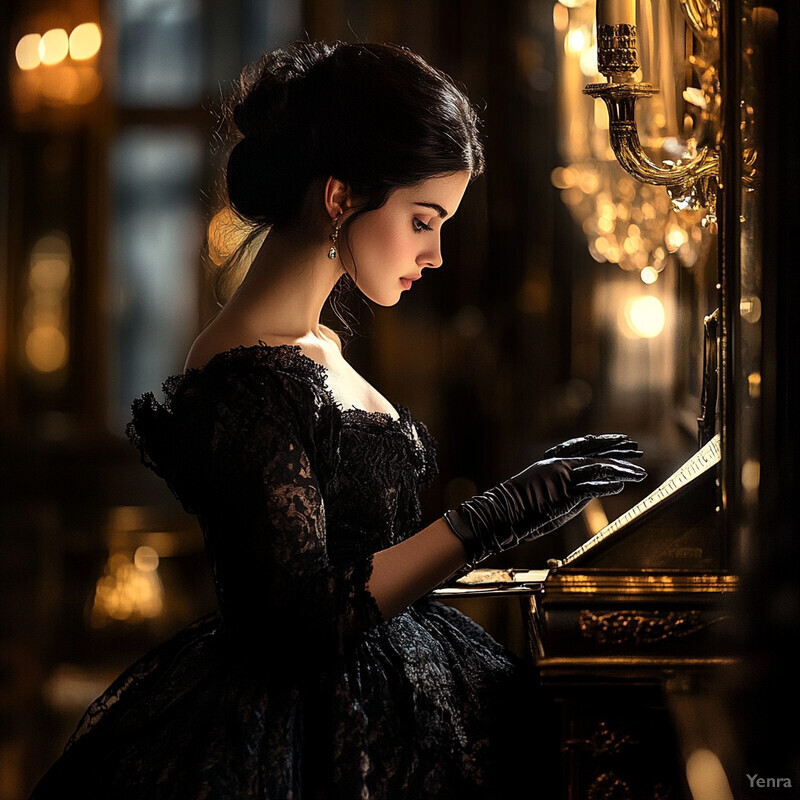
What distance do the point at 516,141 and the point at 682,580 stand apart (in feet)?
7.98

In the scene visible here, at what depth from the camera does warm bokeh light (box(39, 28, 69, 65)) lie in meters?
3.16

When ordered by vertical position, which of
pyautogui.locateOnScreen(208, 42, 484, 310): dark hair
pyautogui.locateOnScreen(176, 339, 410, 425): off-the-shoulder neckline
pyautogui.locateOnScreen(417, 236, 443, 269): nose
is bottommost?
pyautogui.locateOnScreen(176, 339, 410, 425): off-the-shoulder neckline

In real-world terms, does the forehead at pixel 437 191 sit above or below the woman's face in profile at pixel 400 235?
above

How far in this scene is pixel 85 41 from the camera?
3207 millimetres

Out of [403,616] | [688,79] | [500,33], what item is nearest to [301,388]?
[403,616]

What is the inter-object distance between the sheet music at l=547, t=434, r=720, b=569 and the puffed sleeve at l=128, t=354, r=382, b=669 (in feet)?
0.67

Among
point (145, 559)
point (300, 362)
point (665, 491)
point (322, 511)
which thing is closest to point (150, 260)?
point (145, 559)

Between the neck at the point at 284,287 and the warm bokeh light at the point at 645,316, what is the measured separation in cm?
146

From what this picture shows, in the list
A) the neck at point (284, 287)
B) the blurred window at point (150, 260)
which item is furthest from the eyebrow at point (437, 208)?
the blurred window at point (150, 260)

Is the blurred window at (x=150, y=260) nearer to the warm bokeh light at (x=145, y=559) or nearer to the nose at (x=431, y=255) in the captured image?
the warm bokeh light at (x=145, y=559)

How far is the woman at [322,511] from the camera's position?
0.99 metres

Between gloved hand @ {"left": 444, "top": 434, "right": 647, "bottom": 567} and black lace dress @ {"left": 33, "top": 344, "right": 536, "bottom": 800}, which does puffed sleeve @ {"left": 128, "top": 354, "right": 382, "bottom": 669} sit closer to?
black lace dress @ {"left": 33, "top": 344, "right": 536, "bottom": 800}

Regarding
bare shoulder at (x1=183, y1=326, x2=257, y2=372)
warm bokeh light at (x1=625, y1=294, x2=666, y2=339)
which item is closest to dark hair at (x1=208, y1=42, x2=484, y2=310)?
bare shoulder at (x1=183, y1=326, x2=257, y2=372)

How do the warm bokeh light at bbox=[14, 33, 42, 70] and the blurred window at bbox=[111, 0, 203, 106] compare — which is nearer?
the warm bokeh light at bbox=[14, 33, 42, 70]
